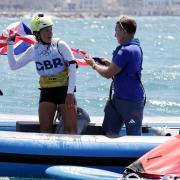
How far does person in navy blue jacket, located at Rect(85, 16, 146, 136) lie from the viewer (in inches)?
284

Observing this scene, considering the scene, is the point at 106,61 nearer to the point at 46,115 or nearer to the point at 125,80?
the point at 125,80

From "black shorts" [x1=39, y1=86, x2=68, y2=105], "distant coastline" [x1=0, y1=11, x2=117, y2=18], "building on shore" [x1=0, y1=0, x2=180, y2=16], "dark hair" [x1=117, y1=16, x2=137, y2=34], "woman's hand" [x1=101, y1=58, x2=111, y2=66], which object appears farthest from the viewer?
"building on shore" [x1=0, y1=0, x2=180, y2=16]

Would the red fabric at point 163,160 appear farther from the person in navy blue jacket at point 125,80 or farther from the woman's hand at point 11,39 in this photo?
the woman's hand at point 11,39

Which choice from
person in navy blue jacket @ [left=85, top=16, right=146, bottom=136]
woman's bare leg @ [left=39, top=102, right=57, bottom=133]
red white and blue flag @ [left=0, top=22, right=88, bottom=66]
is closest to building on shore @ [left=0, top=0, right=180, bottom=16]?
red white and blue flag @ [left=0, top=22, right=88, bottom=66]

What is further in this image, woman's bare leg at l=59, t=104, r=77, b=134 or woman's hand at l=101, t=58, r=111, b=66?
woman's hand at l=101, t=58, r=111, b=66

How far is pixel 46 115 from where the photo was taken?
7.56 meters

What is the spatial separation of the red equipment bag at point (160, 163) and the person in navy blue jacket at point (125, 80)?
82 cm

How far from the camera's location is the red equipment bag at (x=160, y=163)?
6.22m

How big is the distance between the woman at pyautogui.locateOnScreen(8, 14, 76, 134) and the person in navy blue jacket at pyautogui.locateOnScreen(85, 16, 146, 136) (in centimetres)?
22

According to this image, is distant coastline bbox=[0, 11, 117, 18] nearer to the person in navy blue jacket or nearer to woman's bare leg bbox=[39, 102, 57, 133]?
woman's bare leg bbox=[39, 102, 57, 133]

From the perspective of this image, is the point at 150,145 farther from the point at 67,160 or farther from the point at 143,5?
the point at 143,5

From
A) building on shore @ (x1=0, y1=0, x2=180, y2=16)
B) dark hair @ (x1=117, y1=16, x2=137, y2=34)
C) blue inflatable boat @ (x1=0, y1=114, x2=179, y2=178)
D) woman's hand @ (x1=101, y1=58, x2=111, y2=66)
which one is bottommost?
building on shore @ (x1=0, y1=0, x2=180, y2=16)

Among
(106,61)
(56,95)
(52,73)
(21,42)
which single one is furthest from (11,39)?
(106,61)

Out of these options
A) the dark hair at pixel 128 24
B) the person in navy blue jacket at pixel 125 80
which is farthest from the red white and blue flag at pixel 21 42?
the dark hair at pixel 128 24
